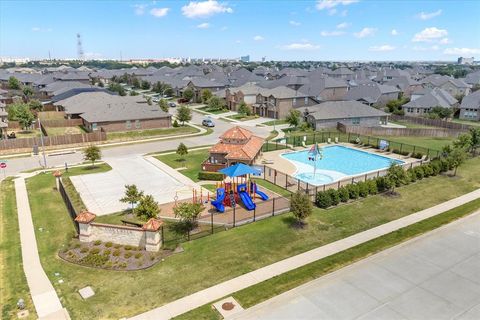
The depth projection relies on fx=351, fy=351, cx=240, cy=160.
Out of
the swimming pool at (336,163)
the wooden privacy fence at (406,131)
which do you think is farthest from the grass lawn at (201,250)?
the wooden privacy fence at (406,131)

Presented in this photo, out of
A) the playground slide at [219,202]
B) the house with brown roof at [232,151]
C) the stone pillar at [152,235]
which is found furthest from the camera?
the house with brown roof at [232,151]

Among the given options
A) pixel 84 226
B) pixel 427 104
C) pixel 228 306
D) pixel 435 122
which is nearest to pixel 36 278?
pixel 84 226

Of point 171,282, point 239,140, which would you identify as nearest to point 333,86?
point 239,140

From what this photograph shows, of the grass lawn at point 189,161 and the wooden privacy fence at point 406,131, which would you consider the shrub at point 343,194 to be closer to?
the grass lawn at point 189,161

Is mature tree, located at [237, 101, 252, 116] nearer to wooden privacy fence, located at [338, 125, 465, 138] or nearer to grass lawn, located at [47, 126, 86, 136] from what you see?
wooden privacy fence, located at [338, 125, 465, 138]

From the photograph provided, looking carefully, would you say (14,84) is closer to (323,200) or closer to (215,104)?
(215,104)

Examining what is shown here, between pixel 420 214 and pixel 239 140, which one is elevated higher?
pixel 239 140

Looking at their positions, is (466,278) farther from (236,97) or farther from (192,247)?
(236,97)

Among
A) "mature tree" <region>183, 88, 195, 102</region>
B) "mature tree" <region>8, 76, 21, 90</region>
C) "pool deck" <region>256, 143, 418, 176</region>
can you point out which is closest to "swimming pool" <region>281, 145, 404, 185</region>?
"pool deck" <region>256, 143, 418, 176</region>
